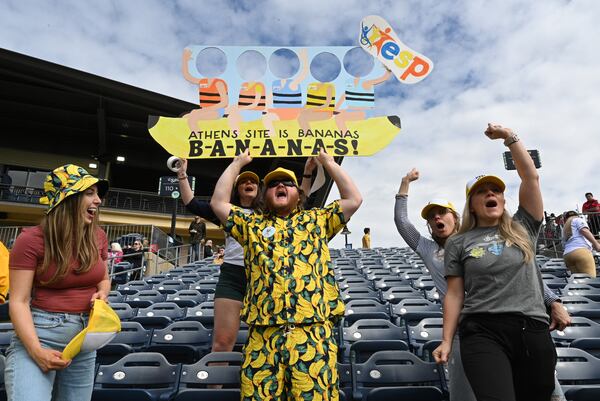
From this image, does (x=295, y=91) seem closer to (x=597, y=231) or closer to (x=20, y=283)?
(x=20, y=283)

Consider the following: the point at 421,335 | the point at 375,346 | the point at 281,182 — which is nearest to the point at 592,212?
the point at 421,335

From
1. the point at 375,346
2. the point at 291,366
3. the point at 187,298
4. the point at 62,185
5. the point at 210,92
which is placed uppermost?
the point at 210,92

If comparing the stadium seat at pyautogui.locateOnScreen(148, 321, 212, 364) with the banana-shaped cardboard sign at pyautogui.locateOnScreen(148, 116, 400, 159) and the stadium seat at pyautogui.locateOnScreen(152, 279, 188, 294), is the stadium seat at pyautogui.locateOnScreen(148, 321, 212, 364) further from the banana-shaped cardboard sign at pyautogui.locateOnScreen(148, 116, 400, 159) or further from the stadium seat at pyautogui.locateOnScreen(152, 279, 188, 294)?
the stadium seat at pyautogui.locateOnScreen(152, 279, 188, 294)

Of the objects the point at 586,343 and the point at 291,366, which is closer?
the point at 291,366

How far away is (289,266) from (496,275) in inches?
37.4

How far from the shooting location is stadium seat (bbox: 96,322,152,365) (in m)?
3.07

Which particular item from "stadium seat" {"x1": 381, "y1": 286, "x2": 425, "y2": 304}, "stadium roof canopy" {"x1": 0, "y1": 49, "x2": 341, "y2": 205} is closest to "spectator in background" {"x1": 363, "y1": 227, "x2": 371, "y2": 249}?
"stadium roof canopy" {"x1": 0, "y1": 49, "x2": 341, "y2": 205}

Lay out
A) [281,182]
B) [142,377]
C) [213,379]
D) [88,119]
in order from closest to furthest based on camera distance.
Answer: [281,182] < [213,379] < [142,377] < [88,119]

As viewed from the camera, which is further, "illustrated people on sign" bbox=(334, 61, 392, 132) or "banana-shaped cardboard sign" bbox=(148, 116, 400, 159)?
"illustrated people on sign" bbox=(334, 61, 392, 132)

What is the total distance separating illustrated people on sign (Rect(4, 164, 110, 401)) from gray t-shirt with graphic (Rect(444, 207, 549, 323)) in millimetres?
1719

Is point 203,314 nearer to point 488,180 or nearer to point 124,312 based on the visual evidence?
point 124,312

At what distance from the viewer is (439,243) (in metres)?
2.51

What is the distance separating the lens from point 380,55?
328 cm

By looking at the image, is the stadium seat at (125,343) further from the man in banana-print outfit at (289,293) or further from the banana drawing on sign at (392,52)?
the banana drawing on sign at (392,52)
